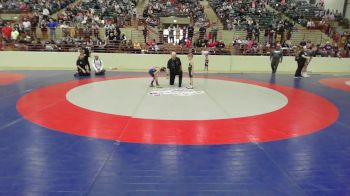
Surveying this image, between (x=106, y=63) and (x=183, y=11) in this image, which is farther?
(x=183, y=11)

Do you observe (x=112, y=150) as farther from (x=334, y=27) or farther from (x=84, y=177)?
(x=334, y=27)

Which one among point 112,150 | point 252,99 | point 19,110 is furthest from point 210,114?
point 19,110

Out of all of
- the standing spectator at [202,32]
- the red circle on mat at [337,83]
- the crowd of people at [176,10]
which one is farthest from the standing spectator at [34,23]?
the red circle on mat at [337,83]

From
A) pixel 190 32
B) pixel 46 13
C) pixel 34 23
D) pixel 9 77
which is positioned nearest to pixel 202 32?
pixel 190 32

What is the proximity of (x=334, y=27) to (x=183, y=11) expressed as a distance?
10250 mm

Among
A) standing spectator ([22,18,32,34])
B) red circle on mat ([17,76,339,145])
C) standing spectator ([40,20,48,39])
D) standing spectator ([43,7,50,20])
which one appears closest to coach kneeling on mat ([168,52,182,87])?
red circle on mat ([17,76,339,145])

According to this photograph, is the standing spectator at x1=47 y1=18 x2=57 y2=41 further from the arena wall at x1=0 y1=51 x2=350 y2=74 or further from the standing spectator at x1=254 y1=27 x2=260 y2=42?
the standing spectator at x1=254 y1=27 x2=260 y2=42

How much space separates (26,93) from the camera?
31.9ft

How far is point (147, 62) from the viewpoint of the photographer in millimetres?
17281

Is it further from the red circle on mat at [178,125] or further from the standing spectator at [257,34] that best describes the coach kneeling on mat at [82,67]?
the standing spectator at [257,34]

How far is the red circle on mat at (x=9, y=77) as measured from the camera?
1165 centimetres

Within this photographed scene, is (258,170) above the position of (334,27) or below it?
below

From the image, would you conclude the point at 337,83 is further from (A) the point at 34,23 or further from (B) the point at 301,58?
(A) the point at 34,23

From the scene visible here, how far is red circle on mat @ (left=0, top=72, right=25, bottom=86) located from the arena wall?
2661 millimetres
